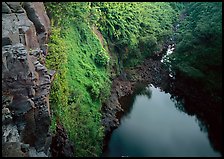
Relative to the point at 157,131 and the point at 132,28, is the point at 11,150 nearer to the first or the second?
the point at 157,131

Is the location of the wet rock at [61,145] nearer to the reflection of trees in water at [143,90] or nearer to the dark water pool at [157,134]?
the dark water pool at [157,134]

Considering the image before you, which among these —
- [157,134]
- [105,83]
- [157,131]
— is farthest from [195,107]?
[105,83]

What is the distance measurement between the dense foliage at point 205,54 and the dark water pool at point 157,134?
370 centimetres

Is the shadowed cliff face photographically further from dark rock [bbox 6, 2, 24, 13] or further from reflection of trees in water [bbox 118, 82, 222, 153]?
reflection of trees in water [bbox 118, 82, 222, 153]

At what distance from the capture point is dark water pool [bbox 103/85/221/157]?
24.9 metres

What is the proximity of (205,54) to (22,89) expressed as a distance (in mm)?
19125

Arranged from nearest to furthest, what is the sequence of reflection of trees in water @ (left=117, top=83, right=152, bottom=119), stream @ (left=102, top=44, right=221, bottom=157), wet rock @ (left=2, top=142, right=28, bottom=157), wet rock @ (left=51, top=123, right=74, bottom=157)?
wet rock @ (left=2, top=142, right=28, bottom=157), wet rock @ (left=51, top=123, right=74, bottom=157), stream @ (left=102, top=44, right=221, bottom=157), reflection of trees in water @ (left=117, top=83, right=152, bottom=119)

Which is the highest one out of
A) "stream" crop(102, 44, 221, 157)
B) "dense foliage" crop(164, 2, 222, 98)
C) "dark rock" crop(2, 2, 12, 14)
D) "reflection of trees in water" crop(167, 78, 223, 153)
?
"dark rock" crop(2, 2, 12, 14)

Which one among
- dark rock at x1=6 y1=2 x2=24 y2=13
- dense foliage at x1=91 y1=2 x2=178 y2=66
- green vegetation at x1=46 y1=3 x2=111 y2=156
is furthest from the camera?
dense foliage at x1=91 y1=2 x2=178 y2=66

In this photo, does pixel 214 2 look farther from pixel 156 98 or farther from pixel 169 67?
pixel 156 98

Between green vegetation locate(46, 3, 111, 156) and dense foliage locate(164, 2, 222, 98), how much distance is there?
26.3 ft

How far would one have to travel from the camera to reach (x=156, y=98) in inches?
1321

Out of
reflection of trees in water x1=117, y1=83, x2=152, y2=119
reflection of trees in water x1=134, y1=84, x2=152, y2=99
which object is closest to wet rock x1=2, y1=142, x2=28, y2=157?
reflection of trees in water x1=117, y1=83, x2=152, y2=119

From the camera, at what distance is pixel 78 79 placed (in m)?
25.0
